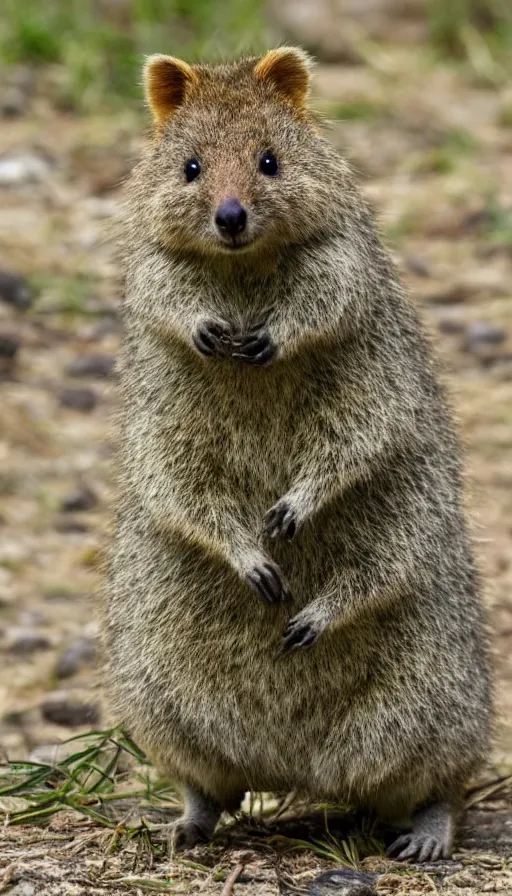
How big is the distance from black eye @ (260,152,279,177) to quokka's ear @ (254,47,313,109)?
1.10ft

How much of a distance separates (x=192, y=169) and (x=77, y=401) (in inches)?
181

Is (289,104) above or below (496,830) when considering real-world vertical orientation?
above

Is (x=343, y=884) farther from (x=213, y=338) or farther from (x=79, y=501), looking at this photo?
(x=79, y=501)

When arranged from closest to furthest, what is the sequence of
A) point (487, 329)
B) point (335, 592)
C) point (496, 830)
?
point (335, 592) < point (496, 830) < point (487, 329)

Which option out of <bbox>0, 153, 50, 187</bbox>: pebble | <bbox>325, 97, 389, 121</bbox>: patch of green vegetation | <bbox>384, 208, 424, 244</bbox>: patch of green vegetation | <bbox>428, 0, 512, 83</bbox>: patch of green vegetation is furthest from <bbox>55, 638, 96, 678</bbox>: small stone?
<bbox>428, 0, 512, 83</bbox>: patch of green vegetation

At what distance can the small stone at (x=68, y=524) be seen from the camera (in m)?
9.10

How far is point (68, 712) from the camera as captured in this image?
7.50 m

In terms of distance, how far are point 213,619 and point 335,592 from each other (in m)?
0.45

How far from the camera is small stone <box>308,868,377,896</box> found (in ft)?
17.1

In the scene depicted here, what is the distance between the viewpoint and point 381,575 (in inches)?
227

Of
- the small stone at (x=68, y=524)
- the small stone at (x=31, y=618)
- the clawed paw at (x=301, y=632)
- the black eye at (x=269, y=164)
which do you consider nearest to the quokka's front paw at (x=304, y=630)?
the clawed paw at (x=301, y=632)

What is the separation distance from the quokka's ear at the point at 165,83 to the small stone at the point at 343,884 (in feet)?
8.73

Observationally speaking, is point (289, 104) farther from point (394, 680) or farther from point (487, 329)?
point (487, 329)

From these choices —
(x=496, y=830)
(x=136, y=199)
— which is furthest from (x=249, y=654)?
(x=136, y=199)
